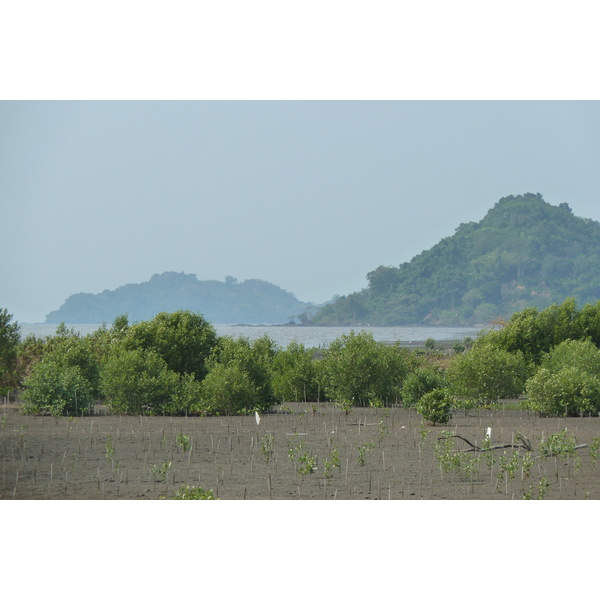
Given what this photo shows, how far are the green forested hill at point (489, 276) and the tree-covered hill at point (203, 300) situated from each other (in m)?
16.0

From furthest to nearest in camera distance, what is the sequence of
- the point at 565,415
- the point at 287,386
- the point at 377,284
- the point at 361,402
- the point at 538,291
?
the point at 377,284
the point at 538,291
the point at 287,386
the point at 361,402
the point at 565,415

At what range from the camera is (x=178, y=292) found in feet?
443

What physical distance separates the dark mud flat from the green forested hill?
97.5 meters

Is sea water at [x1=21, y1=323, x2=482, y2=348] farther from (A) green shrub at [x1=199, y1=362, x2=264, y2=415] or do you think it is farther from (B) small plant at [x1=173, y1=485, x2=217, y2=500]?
(B) small plant at [x1=173, y1=485, x2=217, y2=500]

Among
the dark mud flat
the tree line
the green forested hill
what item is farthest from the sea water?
the dark mud flat

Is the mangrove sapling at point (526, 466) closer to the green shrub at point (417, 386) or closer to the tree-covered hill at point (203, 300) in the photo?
the green shrub at point (417, 386)

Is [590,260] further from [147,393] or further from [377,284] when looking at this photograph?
[147,393]

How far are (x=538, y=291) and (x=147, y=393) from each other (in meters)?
102

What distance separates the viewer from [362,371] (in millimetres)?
16922

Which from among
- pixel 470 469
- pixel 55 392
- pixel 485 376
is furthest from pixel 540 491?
pixel 55 392

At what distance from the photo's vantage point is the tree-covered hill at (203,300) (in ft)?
429

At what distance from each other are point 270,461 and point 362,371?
7.19m

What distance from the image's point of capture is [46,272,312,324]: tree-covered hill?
131 meters

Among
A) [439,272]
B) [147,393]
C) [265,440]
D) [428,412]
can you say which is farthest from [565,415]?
[439,272]
